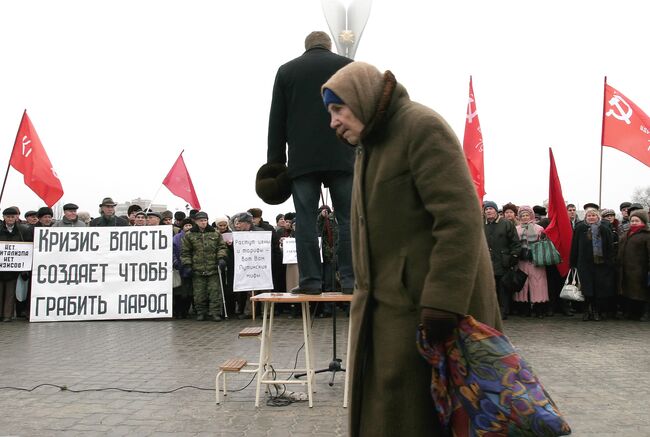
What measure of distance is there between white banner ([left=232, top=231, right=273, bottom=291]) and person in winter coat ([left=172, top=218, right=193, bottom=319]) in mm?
1014

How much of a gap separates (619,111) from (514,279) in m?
4.05

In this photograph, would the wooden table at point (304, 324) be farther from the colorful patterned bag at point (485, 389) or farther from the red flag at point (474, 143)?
the red flag at point (474, 143)

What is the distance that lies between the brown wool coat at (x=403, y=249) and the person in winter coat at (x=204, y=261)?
394 inches

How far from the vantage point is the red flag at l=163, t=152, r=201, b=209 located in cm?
1616

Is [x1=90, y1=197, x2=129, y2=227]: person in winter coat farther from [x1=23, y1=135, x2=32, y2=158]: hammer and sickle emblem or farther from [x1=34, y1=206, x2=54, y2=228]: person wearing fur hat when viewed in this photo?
[x1=23, y1=135, x2=32, y2=158]: hammer and sickle emblem

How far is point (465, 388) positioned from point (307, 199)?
8.98ft

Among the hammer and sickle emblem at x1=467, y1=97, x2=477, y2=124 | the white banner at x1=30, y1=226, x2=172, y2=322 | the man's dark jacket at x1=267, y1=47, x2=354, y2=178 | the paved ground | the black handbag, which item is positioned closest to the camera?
the man's dark jacket at x1=267, y1=47, x2=354, y2=178

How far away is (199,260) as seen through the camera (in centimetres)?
1264

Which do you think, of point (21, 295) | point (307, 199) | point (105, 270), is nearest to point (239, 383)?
point (307, 199)

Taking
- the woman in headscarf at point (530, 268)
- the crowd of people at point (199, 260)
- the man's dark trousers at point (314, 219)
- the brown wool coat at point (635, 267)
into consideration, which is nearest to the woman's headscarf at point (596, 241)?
the brown wool coat at point (635, 267)

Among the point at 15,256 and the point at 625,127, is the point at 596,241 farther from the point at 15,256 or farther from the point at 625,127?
the point at 15,256

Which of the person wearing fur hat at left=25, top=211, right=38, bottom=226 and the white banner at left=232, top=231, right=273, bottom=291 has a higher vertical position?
the person wearing fur hat at left=25, top=211, right=38, bottom=226

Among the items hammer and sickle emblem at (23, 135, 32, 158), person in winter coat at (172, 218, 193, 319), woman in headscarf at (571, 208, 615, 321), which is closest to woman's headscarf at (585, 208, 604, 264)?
woman in headscarf at (571, 208, 615, 321)

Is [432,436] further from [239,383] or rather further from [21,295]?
[21,295]
